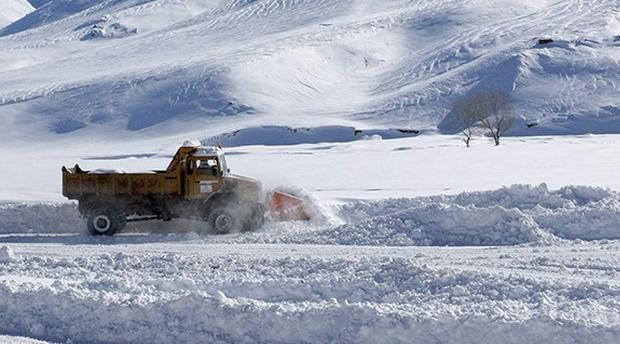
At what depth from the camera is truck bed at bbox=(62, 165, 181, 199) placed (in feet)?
57.2

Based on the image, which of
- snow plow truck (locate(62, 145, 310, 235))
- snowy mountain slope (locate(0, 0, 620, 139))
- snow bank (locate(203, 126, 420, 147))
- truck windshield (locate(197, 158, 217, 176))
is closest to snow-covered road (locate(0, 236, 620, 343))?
snow plow truck (locate(62, 145, 310, 235))

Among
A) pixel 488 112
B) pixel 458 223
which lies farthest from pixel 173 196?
pixel 488 112

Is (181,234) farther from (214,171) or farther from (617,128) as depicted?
(617,128)

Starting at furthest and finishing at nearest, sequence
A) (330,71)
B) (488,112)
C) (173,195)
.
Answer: (330,71)
(488,112)
(173,195)

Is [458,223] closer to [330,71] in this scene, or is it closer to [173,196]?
[173,196]

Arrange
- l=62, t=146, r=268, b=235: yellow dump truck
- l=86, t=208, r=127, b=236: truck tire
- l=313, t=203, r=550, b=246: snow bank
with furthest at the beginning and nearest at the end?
l=62, t=146, r=268, b=235: yellow dump truck → l=86, t=208, r=127, b=236: truck tire → l=313, t=203, r=550, b=246: snow bank

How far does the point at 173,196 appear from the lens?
57.7ft

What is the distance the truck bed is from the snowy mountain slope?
201ft

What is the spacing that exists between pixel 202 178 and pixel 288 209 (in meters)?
1.81

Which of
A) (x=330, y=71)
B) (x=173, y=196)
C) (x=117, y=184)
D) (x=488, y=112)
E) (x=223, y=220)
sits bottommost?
(x=223, y=220)

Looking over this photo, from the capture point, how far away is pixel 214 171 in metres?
17.7

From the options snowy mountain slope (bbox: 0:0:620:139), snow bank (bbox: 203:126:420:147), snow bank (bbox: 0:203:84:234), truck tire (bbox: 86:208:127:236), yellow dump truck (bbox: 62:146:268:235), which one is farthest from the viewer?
snowy mountain slope (bbox: 0:0:620:139)

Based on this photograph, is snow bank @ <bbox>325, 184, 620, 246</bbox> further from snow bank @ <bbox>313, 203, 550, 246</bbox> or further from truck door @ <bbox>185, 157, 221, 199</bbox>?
truck door @ <bbox>185, 157, 221, 199</bbox>

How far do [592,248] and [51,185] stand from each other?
1954 cm
